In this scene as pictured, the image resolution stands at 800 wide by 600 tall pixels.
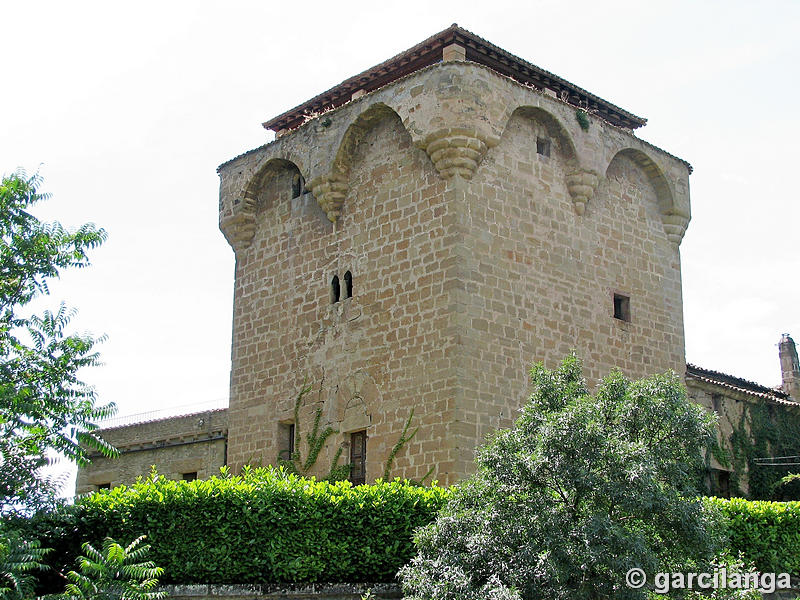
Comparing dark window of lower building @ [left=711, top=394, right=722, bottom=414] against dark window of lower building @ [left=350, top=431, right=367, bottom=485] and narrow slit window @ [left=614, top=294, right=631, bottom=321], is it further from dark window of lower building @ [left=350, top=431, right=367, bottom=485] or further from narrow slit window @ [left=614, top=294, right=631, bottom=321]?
dark window of lower building @ [left=350, top=431, right=367, bottom=485]

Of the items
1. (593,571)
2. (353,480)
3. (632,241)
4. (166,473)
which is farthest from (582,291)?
(166,473)

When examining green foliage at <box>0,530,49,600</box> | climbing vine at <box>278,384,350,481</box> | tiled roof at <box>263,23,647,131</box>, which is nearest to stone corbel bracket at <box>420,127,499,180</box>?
tiled roof at <box>263,23,647,131</box>

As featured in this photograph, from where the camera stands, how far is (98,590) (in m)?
13.1

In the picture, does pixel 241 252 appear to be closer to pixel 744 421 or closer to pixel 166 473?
pixel 166 473

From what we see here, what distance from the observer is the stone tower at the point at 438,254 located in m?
18.5

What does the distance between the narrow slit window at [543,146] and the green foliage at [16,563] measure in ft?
37.3

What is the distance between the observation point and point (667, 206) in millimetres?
22750

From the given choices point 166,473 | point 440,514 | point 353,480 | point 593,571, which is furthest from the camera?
point 166,473

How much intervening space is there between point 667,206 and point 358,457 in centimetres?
836

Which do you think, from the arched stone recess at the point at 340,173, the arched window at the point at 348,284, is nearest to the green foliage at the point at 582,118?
the arched stone recess at the point at 340,173

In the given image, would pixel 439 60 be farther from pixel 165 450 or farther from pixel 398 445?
pixel 165 450

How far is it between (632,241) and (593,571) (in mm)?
10461

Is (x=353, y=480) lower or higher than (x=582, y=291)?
lower

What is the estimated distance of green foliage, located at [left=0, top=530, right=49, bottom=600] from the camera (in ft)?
42.3
